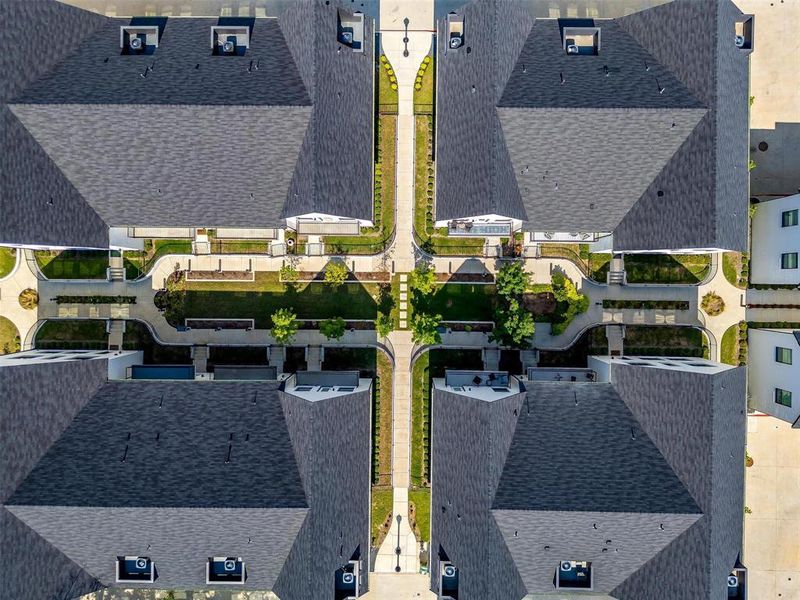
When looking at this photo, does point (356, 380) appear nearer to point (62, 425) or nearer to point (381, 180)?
point (381, 180)

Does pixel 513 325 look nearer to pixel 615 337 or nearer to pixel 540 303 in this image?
pixel 540 303

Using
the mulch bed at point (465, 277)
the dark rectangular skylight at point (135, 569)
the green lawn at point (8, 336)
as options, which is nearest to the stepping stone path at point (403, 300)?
the mulch bed at point (465, 277)

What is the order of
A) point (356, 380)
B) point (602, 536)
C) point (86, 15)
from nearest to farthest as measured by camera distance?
1. point (602, 536)
2. point (86, 15)
3. point (356, 380)

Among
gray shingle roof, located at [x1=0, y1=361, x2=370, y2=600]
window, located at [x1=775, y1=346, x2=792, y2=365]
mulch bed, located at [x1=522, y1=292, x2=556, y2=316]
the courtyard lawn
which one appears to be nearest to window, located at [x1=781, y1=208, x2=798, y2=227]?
window, located at [x1=775, y1=346, x2=792, y2=365]

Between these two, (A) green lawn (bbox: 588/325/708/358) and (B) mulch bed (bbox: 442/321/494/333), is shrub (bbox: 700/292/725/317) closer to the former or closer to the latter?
(A) green lawn (bbox: 588/325/708/358)

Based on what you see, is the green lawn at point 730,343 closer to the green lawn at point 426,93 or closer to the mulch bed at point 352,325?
the mulch bed at point 352,325

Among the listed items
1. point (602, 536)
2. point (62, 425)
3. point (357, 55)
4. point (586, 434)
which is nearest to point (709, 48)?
point (357, 55)
